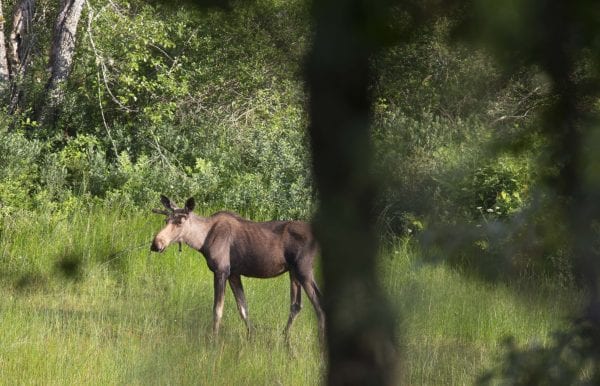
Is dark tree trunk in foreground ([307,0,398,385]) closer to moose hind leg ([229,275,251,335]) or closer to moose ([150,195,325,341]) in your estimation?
moose hind leg ([229,275,251,335])

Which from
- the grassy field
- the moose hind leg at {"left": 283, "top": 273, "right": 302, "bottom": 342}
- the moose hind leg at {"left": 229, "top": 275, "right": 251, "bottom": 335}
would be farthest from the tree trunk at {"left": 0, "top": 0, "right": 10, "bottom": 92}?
the moose hind leg at {"left": 283, "top": 273, "right": 302, "bottom": 342}

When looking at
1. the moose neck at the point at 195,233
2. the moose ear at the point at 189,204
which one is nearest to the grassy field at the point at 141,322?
the moose neck at the point at 195,233

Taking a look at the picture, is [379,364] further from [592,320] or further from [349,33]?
[592,320]

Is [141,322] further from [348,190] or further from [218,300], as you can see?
[348,190]

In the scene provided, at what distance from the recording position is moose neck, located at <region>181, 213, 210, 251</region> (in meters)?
8.84

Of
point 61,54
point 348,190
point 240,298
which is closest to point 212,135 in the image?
point 61,54

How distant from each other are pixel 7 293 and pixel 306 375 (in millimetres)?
4380

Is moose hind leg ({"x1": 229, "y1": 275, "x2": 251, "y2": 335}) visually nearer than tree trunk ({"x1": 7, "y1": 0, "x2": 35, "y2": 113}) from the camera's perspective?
Yes

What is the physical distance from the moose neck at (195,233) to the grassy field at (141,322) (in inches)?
26.0

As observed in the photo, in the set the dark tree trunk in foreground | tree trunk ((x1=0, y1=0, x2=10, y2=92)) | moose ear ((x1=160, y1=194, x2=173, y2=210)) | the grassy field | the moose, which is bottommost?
the grassy field

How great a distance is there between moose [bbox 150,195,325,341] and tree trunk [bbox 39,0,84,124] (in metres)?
5.99

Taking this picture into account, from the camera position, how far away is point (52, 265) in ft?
36.2

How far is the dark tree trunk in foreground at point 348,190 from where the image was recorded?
4.14 ft

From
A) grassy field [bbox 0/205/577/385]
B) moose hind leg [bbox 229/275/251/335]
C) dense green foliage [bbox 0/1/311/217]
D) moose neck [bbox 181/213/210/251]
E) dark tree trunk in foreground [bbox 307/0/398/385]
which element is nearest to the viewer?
dark tree trunk in foreground [bbox 307/0/398/385]
